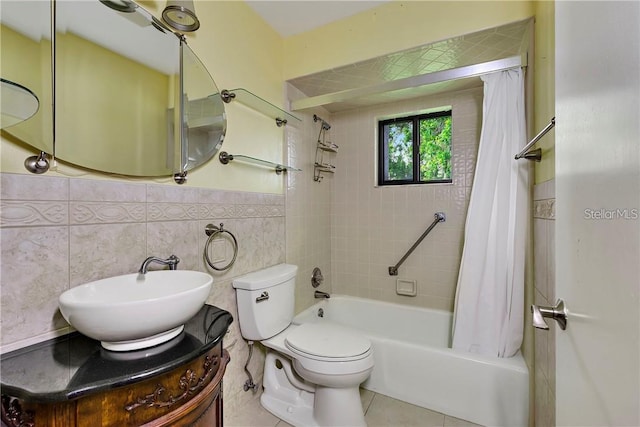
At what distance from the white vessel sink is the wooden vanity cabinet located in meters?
0.12

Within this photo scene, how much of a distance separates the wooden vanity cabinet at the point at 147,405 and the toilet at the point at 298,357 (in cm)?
65

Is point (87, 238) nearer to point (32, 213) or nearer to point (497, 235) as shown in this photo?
point (32, 213)

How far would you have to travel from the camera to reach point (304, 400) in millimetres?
1631

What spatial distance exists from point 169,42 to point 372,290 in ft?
7.46

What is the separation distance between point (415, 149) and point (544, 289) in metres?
1.51

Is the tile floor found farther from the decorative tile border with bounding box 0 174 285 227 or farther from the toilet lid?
the decorative tile border with bounding box 0 174 285 227

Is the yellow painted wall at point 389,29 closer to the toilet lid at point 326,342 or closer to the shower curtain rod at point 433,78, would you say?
the shower curtain rod at point 433,78

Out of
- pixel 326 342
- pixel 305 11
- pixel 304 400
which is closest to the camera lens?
pixel 326 342

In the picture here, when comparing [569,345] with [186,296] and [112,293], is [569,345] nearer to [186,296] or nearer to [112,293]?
[186,296]

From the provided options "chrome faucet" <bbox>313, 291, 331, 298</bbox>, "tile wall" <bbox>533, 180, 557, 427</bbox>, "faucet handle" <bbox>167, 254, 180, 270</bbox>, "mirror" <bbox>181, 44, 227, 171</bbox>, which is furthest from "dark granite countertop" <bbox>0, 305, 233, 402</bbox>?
"chrome faucet" <bbox>313, 291, 331, 298</bbox>

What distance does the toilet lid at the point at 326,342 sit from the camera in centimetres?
142

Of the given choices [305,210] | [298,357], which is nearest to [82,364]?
[298,357]

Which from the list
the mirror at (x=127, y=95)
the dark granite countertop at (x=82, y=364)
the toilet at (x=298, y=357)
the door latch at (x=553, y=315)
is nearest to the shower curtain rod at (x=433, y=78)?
the mirror at (x=127, y=95)

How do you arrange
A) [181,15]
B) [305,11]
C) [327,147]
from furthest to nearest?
[327,147]
[305,11]
[181,15]
